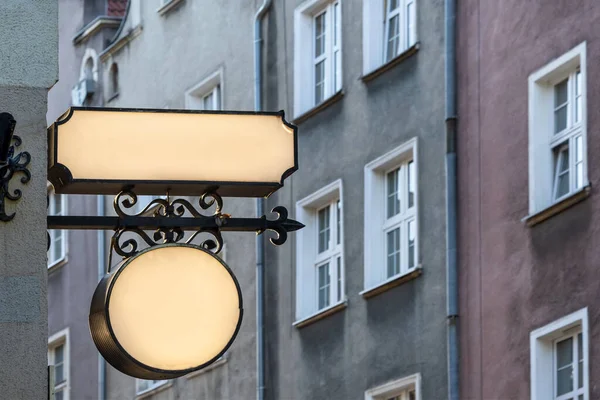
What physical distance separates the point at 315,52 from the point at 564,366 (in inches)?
325

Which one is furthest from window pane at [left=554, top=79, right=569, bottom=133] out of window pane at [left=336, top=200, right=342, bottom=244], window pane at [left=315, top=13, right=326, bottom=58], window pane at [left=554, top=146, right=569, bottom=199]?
window pane at [left=315, top=13, right=326, bottom=58]

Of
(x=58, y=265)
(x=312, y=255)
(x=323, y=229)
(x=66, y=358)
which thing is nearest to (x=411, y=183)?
(x=323, y=229)

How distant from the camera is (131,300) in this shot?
201 inches

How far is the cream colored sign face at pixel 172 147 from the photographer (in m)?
5.25

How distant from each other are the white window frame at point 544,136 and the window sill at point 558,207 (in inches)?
3.7

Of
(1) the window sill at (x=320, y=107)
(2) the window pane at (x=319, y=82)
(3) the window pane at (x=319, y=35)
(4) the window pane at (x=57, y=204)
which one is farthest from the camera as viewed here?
(4) the window pane at (x=57, y=204)

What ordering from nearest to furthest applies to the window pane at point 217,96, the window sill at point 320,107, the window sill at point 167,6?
the window sill at point 320,107 → the window pane at point 217,96 → the window sill at point 167,6

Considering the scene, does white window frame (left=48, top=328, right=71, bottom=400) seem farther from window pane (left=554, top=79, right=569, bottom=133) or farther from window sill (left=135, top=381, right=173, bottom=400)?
window pane (left=554, top=79, right=569, bottom=133)

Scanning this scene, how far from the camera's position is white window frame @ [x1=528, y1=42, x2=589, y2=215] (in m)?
21.6

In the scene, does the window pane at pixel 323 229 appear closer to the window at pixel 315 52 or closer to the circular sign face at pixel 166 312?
the window at pixel 315 52

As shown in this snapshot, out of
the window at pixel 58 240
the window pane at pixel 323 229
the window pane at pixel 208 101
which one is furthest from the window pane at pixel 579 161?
the window at pixel 58 240

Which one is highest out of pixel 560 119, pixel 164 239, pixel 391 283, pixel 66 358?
pixel 66 358

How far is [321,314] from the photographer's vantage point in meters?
27.3

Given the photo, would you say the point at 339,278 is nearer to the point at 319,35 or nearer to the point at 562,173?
the point at 319,35
